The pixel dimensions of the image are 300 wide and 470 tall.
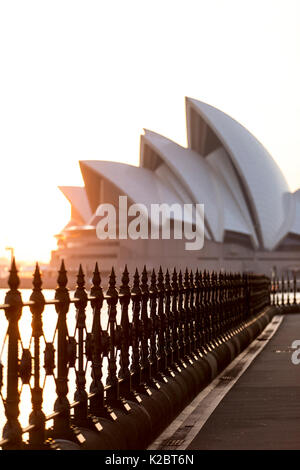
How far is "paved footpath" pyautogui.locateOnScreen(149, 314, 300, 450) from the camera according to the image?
6.42 meters

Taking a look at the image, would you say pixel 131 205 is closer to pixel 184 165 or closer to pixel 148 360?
pixel 184 165

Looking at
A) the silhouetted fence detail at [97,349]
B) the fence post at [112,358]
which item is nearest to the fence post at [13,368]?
the silhouetted fence detail at [97,349]

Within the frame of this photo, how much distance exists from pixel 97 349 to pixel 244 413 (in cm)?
233

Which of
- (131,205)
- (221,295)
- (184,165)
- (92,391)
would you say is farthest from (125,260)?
(92,391)

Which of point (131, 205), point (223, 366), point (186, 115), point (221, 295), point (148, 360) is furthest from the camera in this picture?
point (131, 205)

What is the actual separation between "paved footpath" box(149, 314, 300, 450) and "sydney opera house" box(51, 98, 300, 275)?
72.2m

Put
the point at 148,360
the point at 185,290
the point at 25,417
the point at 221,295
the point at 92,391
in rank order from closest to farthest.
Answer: the point at 92,391 → the point at 148,360 → the point at 25,417 → the point at 185,290 → the point at 221,295

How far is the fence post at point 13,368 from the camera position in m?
4.16

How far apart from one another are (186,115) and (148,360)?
79.9 meters

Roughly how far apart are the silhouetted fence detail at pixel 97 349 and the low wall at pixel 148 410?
2 cm

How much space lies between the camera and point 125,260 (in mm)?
96500

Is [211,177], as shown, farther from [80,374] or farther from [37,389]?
[37,389]

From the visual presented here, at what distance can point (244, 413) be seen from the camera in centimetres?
786

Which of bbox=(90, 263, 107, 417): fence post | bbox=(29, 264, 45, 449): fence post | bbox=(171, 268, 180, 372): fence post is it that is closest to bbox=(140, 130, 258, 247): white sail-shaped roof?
bbox=(171, 268, 180, 372): fence post
